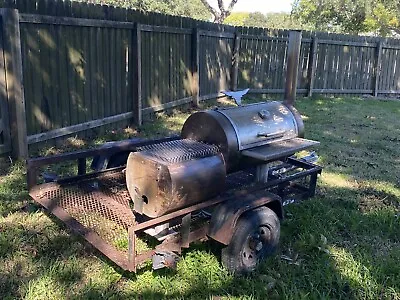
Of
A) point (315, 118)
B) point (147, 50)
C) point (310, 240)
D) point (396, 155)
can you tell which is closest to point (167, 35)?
point (147, 50)

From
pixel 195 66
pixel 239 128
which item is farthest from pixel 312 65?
pixel 239 128

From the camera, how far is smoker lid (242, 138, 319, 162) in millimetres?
3432

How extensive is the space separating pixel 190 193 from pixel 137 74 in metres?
4.78

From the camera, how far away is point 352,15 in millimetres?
26203

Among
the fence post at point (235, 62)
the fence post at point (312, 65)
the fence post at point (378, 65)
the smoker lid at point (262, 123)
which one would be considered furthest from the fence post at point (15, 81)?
the fence post at point (378, 65)

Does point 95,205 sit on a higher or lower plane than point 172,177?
lower

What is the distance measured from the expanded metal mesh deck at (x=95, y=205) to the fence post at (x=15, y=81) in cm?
180

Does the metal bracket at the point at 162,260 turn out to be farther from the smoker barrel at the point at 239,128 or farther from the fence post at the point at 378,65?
the fence post at the point at 378,65

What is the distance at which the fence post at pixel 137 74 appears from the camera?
731 centimetres

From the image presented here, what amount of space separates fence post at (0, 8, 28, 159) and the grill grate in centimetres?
249

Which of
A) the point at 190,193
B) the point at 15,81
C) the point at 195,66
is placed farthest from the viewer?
the point at 195,66

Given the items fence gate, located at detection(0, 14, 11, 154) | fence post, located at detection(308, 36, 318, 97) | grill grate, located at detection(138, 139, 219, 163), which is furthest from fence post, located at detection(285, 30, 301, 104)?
fence post, located at detection(308, 36, 318, 97)

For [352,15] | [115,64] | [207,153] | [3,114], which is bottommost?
[3,114]

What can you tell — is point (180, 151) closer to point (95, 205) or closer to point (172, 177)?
point (172, 177)
